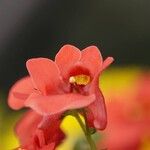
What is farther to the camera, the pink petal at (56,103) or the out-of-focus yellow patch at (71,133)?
the out-of-focus yellow patch at (71,133)

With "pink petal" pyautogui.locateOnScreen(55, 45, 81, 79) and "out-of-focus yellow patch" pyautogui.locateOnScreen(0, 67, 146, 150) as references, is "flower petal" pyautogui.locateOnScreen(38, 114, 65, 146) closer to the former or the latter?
"pink petal" pyautogui.locateOnScreen(55, 45, 81, 79)

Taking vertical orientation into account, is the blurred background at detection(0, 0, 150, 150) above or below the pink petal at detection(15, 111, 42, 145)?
below

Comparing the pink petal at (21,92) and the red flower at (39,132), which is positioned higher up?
the pink petal at (21,92)

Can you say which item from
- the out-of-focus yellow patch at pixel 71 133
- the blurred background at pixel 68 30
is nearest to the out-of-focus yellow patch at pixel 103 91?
the out-of-focus yellow patch at pixel 71 133

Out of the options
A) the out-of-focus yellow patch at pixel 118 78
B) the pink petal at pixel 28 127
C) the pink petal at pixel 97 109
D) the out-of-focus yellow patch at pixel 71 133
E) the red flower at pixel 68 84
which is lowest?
the out-of-focus yellow patch at pixel 118 78

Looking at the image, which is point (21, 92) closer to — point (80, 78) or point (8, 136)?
point (80, 78)

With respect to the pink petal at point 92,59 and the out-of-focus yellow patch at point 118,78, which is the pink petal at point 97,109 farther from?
the out-of-focus yellow patch at point 118,78

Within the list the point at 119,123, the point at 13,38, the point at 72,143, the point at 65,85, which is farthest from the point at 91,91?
the point at 13,38

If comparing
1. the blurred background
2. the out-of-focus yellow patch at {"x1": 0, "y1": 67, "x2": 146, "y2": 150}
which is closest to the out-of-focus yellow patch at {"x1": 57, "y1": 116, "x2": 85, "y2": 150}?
the out-of-focus yellow patch at {"x1": 0, "y1": 67, "x2": 146, "y2": 150}

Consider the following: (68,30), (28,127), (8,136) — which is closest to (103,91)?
(8,136)

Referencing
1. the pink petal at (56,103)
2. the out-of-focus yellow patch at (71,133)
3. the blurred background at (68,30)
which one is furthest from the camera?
the blurred background at (68,30)
